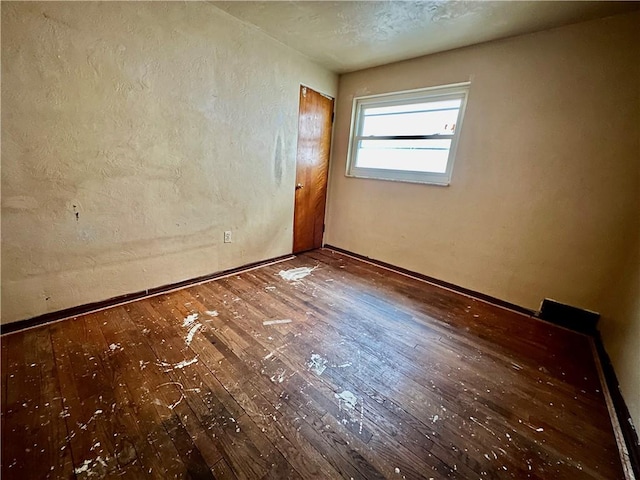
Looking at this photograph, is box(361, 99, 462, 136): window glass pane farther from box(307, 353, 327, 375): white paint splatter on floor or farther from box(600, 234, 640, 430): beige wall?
box(307, 353, 327, 375): white paint splatter on floor

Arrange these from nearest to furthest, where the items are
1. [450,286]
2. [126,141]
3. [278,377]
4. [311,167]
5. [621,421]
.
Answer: [621,421]
[278,377]
[126,141]
[450,286]
[311,167]

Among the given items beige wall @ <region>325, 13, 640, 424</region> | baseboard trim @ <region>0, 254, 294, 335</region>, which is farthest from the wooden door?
baseboard trim @ <region>0, 254, 294, 335</region>

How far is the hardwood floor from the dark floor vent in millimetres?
110

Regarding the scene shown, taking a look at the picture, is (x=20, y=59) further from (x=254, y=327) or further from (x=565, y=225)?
(x=565, y=225)

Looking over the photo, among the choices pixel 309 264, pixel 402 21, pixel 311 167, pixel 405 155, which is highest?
pixel 402 21

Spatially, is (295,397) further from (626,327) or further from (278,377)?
(626,327)

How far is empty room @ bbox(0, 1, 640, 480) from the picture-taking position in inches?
47.0

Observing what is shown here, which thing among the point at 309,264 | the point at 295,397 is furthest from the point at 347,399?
the point at 309,264

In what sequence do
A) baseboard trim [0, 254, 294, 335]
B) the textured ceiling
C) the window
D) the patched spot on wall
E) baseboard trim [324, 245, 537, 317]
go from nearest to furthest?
baseboard trim [0, 254, 294, 335] < the textured ceiling < baseboard trim [324, 245, 537, 317] < the window < the patched spot on wall

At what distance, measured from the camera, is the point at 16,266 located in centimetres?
165

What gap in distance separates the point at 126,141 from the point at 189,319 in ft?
4.57

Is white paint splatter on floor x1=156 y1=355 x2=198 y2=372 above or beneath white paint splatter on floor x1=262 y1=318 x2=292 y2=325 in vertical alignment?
above

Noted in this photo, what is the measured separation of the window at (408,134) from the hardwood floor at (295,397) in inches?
66.5

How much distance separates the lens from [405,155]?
3111 millimetres
